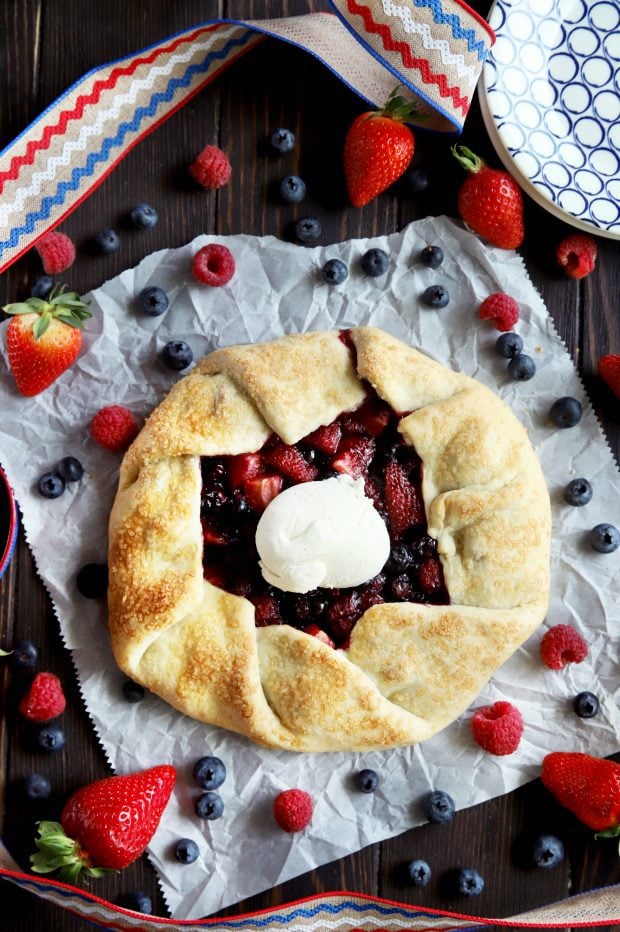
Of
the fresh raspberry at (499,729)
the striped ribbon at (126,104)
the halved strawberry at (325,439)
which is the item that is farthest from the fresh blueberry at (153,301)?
the fresh raspberry at (499,729)

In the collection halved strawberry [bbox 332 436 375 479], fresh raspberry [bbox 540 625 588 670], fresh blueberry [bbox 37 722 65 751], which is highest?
halved strawberry [bbox 332 436 375 479]

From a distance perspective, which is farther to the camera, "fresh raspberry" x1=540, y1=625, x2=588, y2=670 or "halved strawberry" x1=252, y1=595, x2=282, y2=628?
"fresh raspberry" x1=540, y1=625, x2=588, y2=670

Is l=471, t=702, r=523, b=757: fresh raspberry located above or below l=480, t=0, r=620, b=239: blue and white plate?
below

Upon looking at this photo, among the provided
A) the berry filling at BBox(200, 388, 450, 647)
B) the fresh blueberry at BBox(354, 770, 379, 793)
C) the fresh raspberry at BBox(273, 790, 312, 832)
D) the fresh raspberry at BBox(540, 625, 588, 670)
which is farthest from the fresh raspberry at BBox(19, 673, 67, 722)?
the fresh raspberry at BBox(540, 625, 588, 670)

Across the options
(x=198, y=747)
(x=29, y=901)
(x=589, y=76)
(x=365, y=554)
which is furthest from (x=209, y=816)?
(x=589, y=76)

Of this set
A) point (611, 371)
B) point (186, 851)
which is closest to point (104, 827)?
point (186, 851)

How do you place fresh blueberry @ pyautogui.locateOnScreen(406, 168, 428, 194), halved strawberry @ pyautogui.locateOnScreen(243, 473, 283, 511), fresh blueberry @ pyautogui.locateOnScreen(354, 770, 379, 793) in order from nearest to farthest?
halved strawberry @ pyautogui.locateOnScreen(243, 473, 283, 511)
fresh blueberry @ pyautogui.locateOnScreen(354, 770, 379, 793)
fresh blueberry @ pyautogui.locateOnScreen(406, 168, 428, 194)

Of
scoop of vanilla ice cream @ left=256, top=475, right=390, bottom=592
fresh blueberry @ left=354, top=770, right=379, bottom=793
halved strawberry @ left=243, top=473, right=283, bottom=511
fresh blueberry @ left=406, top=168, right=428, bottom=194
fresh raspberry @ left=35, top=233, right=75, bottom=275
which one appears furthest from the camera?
fresh blueberry @ left=406, top=168, right=428, bottom=194

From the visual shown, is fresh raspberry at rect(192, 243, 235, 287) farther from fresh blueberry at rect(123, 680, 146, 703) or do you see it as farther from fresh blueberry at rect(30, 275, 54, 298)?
fresh blueberry at rect(123, 680, 146, 703)

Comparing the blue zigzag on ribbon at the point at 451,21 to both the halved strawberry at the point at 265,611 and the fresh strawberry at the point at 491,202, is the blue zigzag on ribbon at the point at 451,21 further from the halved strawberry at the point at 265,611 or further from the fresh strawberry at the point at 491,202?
the halved strawberry at the point at 265,611

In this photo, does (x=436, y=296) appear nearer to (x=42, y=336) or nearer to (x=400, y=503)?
(x=400, y=503)
